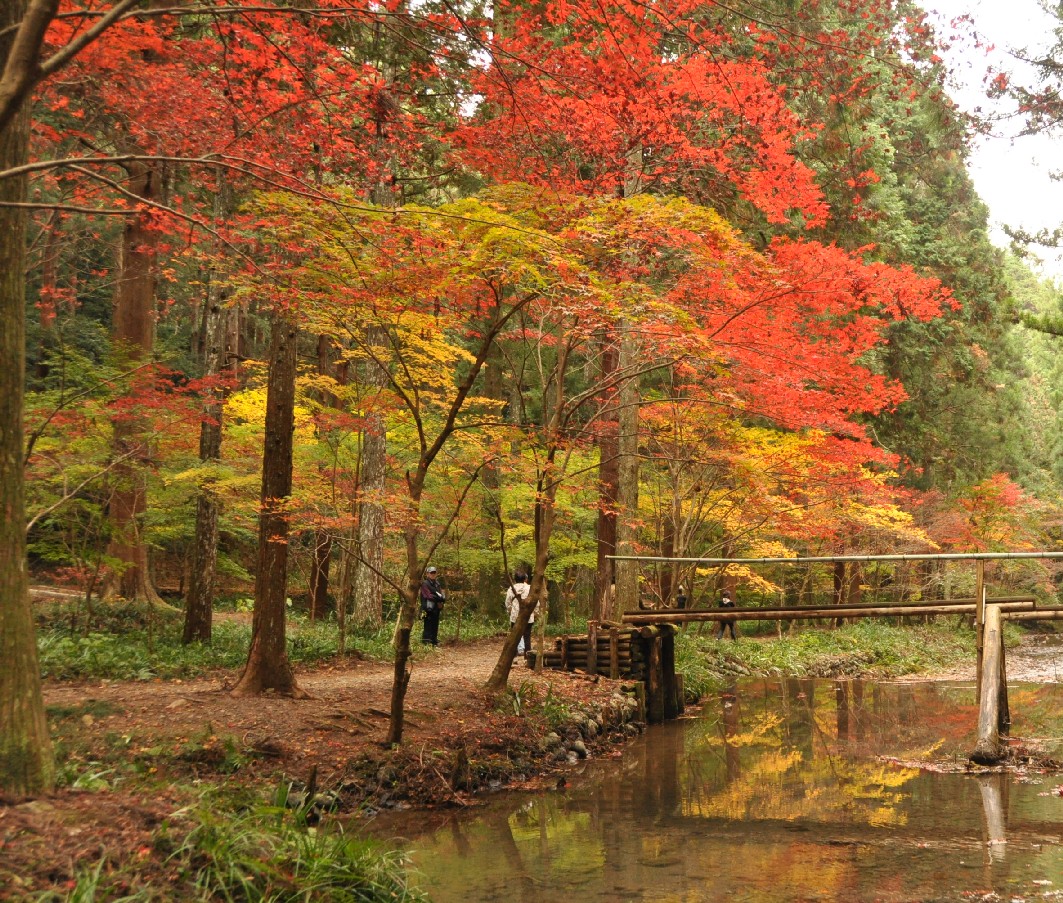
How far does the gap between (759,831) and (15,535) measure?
5734 mm

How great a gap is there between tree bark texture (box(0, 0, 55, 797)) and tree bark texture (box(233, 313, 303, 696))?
3.98 m

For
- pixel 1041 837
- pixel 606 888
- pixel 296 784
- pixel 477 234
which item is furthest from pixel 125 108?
pixel 1041 837

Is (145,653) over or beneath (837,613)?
beneath

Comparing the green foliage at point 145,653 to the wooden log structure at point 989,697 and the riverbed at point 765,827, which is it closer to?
the riverbed at point 765,827

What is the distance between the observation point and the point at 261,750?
7164 millimetres

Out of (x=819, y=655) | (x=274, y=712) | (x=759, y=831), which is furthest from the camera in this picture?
(x=819, y=655)

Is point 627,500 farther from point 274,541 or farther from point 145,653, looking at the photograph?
point 145,653

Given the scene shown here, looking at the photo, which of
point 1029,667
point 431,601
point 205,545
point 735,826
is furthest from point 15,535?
point 1029,667

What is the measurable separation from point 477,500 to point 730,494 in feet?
16.1

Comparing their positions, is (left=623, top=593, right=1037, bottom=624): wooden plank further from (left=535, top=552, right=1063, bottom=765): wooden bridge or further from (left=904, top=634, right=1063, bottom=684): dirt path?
(left=904, top=634, right=1063, bottom=684): dirt path

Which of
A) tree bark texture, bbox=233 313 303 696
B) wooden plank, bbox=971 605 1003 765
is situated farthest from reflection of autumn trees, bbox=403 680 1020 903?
tree bark texture, bbox=233 313 303 696

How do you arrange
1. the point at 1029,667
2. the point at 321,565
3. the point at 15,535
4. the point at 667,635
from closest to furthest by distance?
the point at 15,535 < the point at 667,635 < the point at 321,565 < the point at 1029,667

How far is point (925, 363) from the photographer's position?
73.0 feet

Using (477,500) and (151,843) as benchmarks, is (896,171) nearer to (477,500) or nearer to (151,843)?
(477,500)
